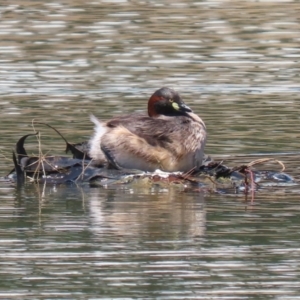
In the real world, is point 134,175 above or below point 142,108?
above

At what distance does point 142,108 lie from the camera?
50.7ft

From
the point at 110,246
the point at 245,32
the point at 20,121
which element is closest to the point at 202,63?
the point at 245,32

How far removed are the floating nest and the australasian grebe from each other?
0.11 meters

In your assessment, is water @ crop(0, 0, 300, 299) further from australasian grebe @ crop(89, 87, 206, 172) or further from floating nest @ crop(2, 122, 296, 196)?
australasian grebe @ crop(89, 87, 206, 172)

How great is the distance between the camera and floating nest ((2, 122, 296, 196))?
10.6m

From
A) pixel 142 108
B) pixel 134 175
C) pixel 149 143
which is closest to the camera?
pixel 134 175

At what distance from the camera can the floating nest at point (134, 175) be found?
1055 cm

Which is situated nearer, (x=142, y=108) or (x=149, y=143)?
(x=149, y=143)

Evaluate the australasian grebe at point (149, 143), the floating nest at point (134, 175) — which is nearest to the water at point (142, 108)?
the floating nest at point (134, 175)

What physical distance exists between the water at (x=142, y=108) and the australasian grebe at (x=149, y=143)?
18.5 inches

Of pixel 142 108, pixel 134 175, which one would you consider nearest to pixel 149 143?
pixel 134 175

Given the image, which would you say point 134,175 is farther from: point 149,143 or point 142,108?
point 142,108

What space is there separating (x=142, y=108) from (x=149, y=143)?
4591mm

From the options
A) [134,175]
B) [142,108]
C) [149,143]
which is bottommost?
[142,108]
